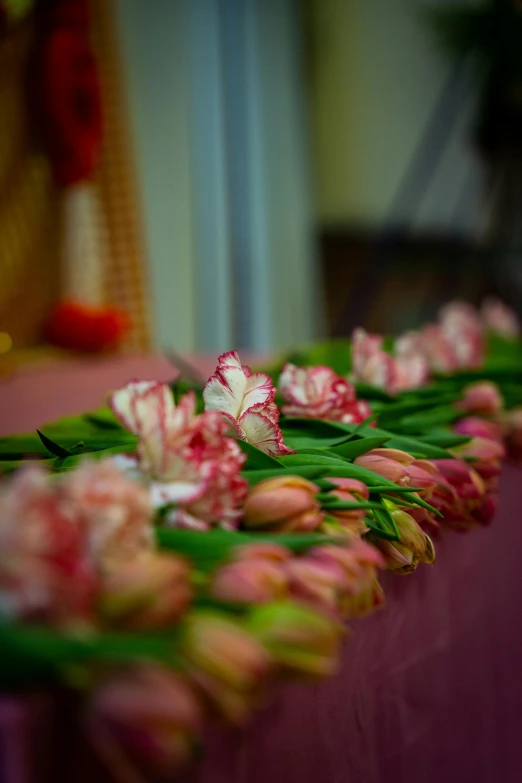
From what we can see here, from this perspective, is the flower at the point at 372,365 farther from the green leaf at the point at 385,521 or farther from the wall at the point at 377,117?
the wall at the point at 377,117

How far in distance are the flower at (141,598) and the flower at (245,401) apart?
0.18m

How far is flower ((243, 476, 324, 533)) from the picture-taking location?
428mm

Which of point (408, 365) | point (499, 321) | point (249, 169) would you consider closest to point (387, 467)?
point (408, 365)

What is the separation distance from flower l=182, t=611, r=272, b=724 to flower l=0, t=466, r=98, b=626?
0.04 m

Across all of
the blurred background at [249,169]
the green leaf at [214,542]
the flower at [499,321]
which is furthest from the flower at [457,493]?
the blurred background at [249,169]

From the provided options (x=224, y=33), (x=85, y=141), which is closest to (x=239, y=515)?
(x=85, y=141)

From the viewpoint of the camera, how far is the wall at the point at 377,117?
3.61 metres

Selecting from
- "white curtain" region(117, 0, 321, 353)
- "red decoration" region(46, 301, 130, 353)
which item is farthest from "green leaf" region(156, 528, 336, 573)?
"white curtain" region(117, 0, 321, 353)

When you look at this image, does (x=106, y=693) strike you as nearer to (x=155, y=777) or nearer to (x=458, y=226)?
(x=155, y=777)

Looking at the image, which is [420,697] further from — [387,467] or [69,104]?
[69,104]

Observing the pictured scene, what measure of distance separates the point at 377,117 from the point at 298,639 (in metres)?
3.78

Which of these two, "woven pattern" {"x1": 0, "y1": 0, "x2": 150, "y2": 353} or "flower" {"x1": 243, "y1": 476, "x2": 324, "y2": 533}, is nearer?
"flower" {"x1": 243, "y1": 476, "x2": 324, "y2": 533}

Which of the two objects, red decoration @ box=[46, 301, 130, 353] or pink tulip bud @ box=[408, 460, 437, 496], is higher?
pink tulip bud @ box=[408, 460, 437, 496]

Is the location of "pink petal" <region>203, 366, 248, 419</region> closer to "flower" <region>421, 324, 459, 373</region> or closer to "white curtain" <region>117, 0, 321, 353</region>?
"flower" <region>421, 324, 459, 373</region>
